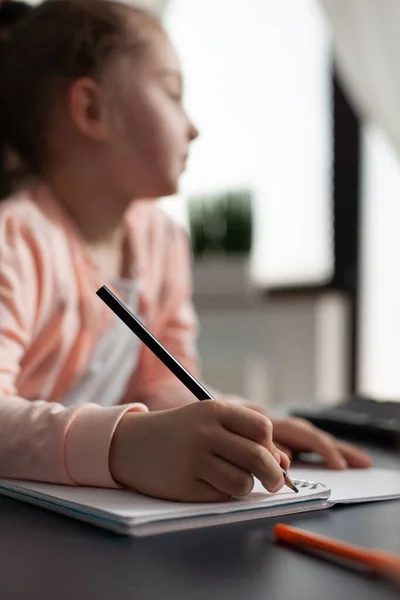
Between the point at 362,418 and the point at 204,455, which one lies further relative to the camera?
the point at 362,418

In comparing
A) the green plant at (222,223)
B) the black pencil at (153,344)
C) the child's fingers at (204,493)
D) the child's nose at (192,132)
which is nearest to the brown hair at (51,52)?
the child's nose at (192,132)

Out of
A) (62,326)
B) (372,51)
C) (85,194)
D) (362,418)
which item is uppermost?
(372,51)

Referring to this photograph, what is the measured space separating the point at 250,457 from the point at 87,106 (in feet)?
1.81

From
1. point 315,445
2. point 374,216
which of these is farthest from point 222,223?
point 315,445

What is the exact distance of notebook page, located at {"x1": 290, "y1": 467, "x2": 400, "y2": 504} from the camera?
1.73 ft

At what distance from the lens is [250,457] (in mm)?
468

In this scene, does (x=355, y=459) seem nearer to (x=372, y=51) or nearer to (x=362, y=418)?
(x=362, y=418)

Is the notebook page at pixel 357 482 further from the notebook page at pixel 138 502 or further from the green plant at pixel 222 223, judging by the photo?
the green plant at pixel 222 223

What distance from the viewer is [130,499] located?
0.48 metres

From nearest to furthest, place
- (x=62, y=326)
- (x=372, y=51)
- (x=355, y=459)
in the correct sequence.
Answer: (x=355, y=459) → (x=62, y=326) → (x=372, y=51)

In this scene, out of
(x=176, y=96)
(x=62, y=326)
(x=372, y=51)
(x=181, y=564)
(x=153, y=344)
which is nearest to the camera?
(x=181, y=564)

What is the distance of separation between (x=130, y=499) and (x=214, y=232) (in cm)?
191

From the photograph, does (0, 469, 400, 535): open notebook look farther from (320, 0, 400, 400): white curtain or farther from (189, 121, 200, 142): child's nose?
(320, 0, 400, 400): white curtain

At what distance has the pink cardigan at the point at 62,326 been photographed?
0.54 m
